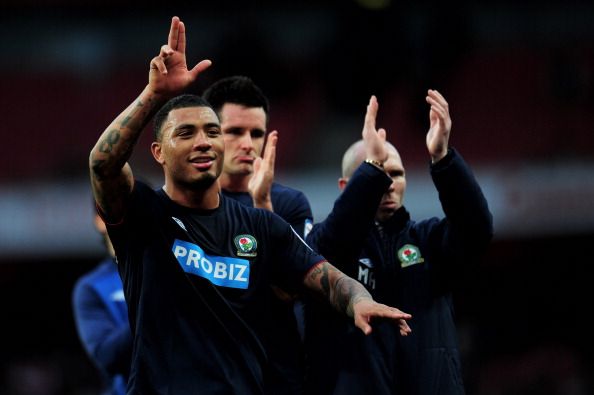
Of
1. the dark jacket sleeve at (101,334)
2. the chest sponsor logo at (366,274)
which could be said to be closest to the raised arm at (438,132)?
the chest sponsor logo at (366,274)

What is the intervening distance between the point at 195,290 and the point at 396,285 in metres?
1.13

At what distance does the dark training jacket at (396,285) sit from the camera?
164 inches

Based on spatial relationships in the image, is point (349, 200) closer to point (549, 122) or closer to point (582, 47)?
point (549, 122)

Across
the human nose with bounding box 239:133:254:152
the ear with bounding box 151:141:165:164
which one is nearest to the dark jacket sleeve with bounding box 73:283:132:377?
the human nose with bounding box 239:133:254:152

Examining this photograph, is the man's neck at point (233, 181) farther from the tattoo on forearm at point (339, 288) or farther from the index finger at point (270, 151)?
the tattoo on forearm at point (339, 288)

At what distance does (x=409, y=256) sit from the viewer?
14.5ft

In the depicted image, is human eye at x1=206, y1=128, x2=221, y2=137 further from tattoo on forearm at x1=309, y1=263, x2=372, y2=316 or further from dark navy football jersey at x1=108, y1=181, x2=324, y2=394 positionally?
tattoo on forearm at x1=309, y1=263, x2=372, y2=316

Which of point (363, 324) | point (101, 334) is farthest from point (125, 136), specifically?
point (101, 334)

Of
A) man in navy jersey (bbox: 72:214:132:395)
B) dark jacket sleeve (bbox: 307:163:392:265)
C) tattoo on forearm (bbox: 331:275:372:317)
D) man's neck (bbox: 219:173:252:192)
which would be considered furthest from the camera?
man in navy jersey (bbox: 72:214:132:395)

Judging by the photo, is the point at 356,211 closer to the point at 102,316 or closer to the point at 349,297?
the point at 349,297

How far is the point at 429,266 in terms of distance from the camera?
4.42 metres

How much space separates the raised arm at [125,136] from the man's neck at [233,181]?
1292mm

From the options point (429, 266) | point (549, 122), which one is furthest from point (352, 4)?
point (429, 266)

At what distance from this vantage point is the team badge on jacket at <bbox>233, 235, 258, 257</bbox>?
3.81m
